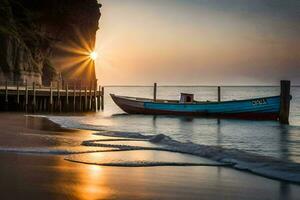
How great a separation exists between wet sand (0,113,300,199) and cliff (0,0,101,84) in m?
44.7

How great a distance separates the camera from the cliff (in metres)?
57.5

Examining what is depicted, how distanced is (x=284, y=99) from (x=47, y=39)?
155 ft

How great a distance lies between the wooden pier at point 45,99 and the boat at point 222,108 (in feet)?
26.1

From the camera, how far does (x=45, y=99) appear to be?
48938 mm

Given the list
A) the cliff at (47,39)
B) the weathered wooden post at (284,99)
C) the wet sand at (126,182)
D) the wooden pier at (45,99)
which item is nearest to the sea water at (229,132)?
the weathered wooden post at (284,99)

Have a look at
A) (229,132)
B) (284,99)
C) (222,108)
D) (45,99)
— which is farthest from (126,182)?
(45,99)

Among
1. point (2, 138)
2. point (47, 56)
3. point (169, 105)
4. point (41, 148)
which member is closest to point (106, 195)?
point (41, 148)

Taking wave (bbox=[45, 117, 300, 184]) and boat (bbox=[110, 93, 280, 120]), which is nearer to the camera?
wave (bbox=[45, 117, 300, 184])

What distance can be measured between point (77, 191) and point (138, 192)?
116 centimetres

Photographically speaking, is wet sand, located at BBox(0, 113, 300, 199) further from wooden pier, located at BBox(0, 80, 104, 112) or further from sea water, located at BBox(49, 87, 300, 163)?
wooden pier, located at BBox(0, 80, 104, 112)

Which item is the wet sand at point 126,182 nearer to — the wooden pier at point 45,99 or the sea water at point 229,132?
the sea water at point 229,132

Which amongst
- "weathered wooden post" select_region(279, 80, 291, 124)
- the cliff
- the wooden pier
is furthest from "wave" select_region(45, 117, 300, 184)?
the cliff

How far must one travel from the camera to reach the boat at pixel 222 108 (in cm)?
4241

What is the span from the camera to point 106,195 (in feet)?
29.7
